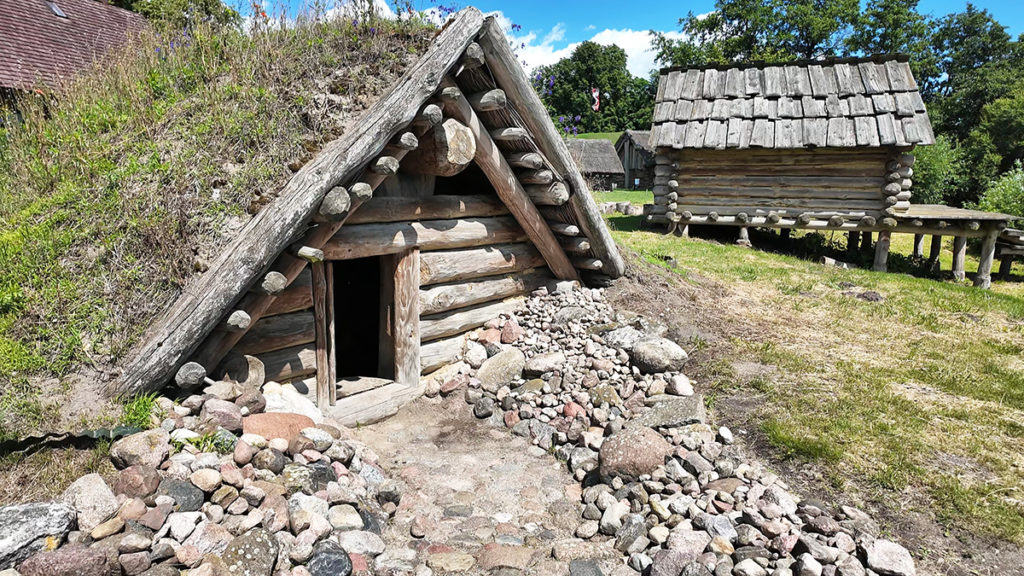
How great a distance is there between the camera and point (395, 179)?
522 cm

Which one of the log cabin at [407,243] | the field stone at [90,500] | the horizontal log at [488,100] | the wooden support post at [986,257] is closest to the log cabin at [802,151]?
the wooden support post at [986,257]

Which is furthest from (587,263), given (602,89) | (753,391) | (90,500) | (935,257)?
(602,89)

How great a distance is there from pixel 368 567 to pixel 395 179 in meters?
3.29

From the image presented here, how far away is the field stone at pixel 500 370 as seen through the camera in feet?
18.7

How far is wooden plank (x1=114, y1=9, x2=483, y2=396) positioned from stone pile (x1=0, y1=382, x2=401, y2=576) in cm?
30

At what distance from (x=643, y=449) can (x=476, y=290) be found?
263 cm

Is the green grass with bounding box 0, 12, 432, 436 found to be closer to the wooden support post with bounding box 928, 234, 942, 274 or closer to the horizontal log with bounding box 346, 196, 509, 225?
the horizontal log with bounding box 346, 196, 509, 225

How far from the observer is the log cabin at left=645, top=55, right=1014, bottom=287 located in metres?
12.0

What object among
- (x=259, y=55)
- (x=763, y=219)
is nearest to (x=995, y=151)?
(x=763, y=219)

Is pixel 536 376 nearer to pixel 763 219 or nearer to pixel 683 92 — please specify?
pixel 763 219

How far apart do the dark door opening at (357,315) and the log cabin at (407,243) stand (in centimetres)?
7

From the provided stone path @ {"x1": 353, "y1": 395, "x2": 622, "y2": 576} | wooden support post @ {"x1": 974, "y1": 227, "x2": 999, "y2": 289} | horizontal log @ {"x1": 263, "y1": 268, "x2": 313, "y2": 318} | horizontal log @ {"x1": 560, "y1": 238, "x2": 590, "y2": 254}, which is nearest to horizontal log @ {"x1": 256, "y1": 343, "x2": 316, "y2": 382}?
horizontal log @ {"x1": 263, "y1": 268, "x2": 313, "y2": 318}

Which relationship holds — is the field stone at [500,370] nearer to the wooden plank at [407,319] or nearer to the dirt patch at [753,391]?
the wooden plank at [407,319]

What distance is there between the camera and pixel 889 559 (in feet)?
10.2
